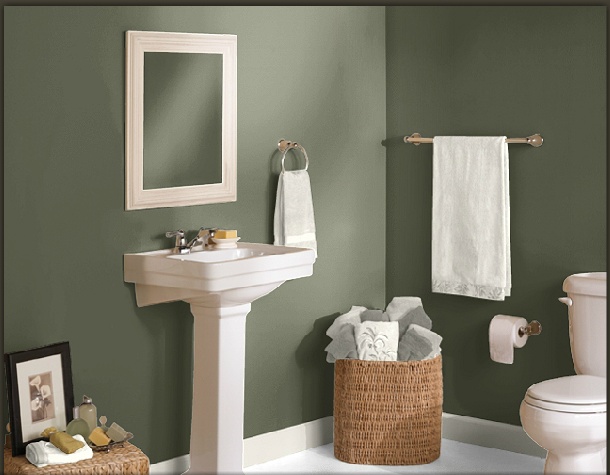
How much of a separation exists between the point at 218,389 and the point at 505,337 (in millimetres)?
1257

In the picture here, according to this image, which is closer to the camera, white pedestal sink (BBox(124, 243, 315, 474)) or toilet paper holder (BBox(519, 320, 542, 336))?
white pedestal sink (BBox(124, 243, 315, 474))

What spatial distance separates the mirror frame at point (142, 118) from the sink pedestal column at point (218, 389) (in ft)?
1.38

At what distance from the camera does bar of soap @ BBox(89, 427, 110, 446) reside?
3.37m

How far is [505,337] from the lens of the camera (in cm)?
421

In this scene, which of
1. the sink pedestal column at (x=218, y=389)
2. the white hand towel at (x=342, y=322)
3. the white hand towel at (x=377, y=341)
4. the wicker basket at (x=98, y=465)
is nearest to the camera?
the wicker basket at (x=98, y=465)

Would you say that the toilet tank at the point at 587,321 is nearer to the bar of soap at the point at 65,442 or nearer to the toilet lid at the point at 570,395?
the toilet lid at the point at 570,395

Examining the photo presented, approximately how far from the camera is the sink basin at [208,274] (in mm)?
3412

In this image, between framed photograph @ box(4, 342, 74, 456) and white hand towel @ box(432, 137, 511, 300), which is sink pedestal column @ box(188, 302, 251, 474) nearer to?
framed photograph @ box(4, 342, 74, 456)

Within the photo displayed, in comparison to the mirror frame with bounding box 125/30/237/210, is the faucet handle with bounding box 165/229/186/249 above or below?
below

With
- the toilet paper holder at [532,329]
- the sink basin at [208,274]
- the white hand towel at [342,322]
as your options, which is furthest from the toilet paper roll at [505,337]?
the sink basin at [208,274]

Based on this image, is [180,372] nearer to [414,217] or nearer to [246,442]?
[246,442]

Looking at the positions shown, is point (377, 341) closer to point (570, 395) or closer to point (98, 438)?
point (570, 395)

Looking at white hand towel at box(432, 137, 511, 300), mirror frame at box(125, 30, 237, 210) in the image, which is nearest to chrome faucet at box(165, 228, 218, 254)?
mirror frame at box(125, 30, 237, 210)

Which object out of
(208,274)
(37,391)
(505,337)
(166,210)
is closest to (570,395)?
(505,337)
